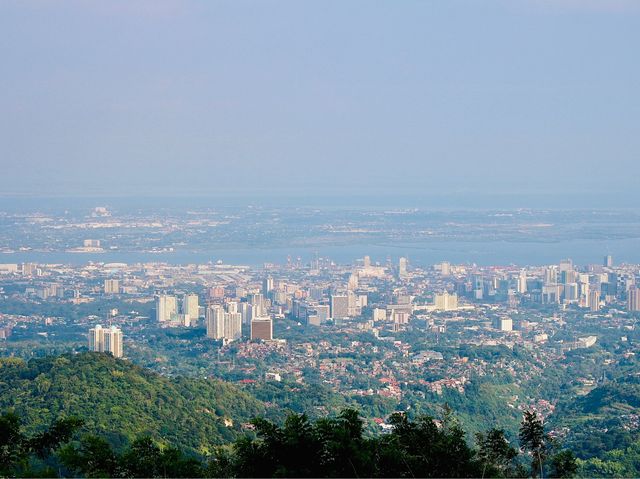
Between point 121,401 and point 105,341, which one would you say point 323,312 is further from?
point 121,401

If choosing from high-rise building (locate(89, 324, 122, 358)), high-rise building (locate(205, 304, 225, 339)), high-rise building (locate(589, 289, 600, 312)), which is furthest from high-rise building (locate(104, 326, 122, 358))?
high-rise building (locate(589, 289, 600, 312))

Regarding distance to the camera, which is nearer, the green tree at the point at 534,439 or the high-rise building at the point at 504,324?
the green tree at the point at 534,439

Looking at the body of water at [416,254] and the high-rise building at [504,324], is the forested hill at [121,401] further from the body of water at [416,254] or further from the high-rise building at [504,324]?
the body of water at [416,254]

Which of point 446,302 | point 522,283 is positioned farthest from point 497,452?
point 522,283

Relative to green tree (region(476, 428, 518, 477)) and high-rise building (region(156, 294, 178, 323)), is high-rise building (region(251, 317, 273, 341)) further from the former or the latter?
green tree (region(476, 428, 518, 477))

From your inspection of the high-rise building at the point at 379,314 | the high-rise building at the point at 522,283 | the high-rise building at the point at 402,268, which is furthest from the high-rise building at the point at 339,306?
the high-rise building at the point at 402,268

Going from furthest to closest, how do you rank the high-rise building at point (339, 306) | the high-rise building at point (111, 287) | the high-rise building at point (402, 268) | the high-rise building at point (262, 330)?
1. the high-rise building at point (402, 268)
2. the high-rise building at point (111, 287)
3. the high-rise building at point (339, 306)
4. the high-rise building at point (262, 330)
